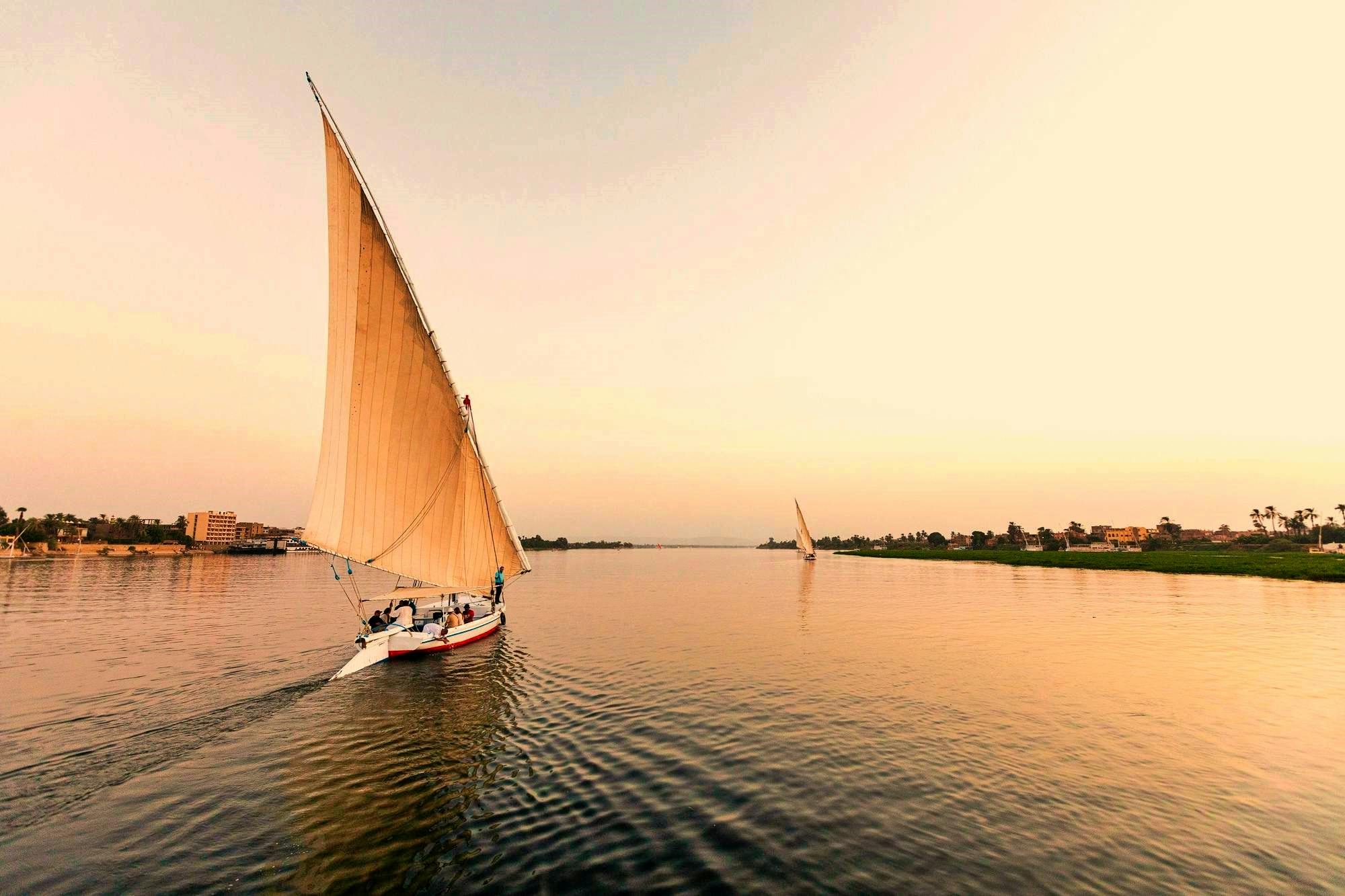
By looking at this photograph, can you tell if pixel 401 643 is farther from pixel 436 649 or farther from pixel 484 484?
pixel 484 484

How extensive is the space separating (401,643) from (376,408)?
39.8ft

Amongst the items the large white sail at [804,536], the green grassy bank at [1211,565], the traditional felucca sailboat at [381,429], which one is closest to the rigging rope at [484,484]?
the traditional felucca sailboat at [381,429]

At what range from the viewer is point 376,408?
25266mm

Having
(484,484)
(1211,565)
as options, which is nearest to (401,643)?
(484,484)

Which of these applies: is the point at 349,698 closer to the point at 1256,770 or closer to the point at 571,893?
the point at 571,893

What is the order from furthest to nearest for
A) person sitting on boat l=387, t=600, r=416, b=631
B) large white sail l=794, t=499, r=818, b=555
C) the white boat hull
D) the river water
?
large white sail l=794, t=499, r=818, b=555 → person sitting on boat l=387, t=600, r=416, b=631 → the white boat hull → the river water

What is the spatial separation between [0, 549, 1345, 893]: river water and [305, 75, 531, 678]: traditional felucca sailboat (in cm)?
518

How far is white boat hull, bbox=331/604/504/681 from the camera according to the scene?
25516 millimetres

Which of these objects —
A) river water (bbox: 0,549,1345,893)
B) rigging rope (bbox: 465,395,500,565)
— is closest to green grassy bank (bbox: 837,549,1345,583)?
river water (bbox: 0,549,1345,893)

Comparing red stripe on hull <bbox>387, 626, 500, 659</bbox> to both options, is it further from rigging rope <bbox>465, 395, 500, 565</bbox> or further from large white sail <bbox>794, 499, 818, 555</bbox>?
large white sail <bbox>794, 499, 818, 555</bbox>

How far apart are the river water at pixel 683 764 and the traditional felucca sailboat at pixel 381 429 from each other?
5180 mm

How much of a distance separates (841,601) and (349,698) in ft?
156

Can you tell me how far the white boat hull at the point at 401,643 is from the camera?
2552cm

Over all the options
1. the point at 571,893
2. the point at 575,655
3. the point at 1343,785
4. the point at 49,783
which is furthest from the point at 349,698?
the point at 1343,785
